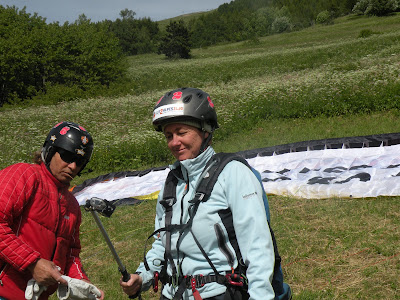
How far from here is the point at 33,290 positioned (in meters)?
3.66

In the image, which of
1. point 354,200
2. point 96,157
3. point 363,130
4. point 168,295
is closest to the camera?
point 168,295

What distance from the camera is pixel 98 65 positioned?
4897 cm

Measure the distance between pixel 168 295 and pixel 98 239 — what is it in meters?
6.67

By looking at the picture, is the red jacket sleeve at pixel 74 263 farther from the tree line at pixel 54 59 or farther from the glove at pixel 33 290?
the tree line at pixel 54 59

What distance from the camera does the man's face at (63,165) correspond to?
4.09 m

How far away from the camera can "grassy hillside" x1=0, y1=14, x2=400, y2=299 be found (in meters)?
6.50

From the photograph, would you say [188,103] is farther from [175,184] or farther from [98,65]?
Answer: [98,65]

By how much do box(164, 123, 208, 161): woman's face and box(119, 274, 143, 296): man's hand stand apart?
97cm

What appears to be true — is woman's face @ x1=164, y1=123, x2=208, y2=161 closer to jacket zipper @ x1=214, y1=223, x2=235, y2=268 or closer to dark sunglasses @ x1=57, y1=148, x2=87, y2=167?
jacket zipper @ x1=214, y1=223, x2=235, y2=268

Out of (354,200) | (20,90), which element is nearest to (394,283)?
(354,200)

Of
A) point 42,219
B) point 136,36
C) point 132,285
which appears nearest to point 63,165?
point 42,219

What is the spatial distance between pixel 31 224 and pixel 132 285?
3.90ft

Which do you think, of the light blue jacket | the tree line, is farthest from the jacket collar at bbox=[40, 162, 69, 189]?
the tree line

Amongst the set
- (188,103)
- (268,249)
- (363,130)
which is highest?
(188,103)
